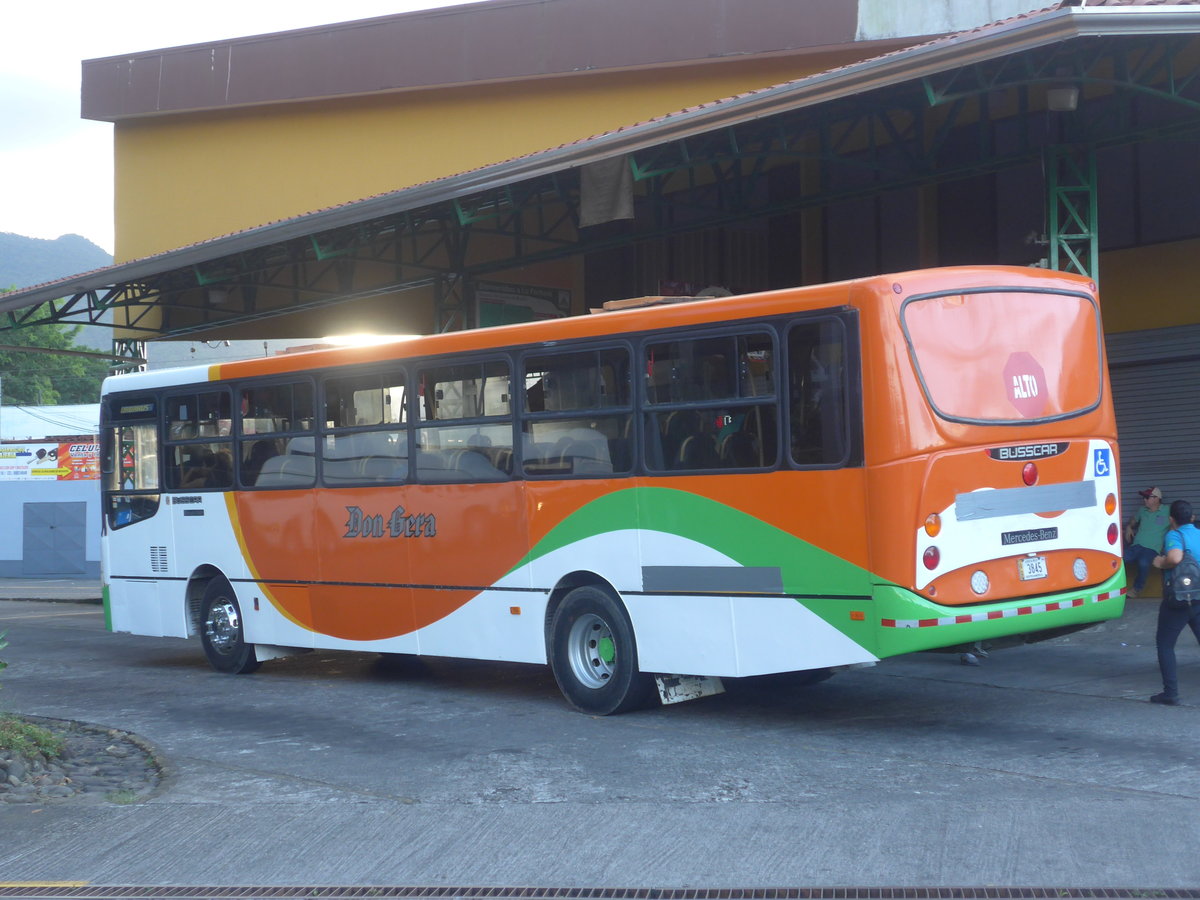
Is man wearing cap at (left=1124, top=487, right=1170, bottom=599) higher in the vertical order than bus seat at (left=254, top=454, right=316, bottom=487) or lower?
lower

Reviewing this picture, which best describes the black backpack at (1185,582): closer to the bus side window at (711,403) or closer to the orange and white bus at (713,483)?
the orange and white bus at (713,483)

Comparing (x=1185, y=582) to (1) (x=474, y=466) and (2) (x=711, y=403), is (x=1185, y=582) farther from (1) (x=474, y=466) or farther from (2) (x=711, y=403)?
(1) (x=474, y=466)

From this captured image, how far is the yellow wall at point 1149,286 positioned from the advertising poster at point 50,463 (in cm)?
2964

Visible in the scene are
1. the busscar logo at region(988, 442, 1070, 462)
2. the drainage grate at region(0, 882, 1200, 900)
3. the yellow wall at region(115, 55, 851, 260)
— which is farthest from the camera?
the yellow wall at region(115, 55, 851, 260)

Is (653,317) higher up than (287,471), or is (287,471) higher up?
(653,317)

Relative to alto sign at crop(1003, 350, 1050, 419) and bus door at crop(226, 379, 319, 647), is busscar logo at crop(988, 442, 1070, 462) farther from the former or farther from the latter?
bus door at crop(226, 379, 319, 647)

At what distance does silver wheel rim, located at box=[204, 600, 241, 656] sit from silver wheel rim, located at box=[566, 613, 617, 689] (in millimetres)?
4799

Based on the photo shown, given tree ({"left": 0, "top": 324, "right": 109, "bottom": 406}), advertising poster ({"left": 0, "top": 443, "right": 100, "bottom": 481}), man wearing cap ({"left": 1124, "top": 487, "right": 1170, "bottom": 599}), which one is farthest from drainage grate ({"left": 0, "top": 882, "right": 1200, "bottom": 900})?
tree ({"left": 0, "top": 324, "right": 109, "bottom": 406})

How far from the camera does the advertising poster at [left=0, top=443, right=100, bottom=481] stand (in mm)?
39875

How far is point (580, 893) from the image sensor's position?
6.12 m

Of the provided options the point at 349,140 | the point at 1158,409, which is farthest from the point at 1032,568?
the point at 349,140

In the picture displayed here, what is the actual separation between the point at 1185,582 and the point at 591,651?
448 centimetres

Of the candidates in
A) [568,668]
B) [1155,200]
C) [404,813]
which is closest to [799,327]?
[568,668]

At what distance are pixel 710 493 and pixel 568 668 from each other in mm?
2035
